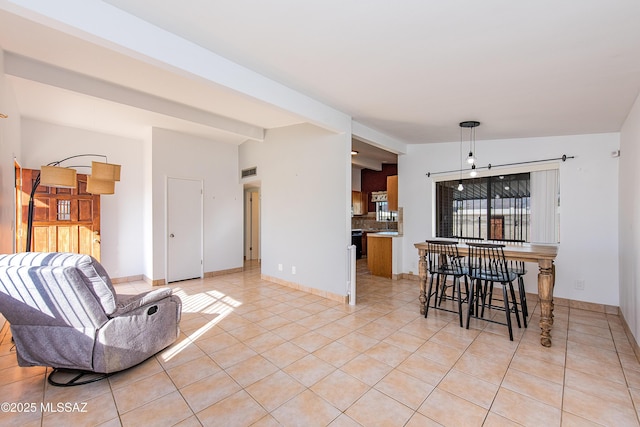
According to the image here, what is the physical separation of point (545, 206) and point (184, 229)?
6.20 metres

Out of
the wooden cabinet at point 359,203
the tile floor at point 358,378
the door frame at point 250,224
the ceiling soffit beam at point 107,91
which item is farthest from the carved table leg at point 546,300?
the door frame at point 250,224

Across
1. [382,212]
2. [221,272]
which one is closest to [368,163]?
[382,212]

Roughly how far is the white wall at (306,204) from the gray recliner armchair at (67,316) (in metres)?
2.59

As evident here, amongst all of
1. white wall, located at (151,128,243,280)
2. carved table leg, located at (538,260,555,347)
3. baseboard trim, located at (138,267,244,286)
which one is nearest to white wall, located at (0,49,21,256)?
white wall, located at (151,128,243,280)

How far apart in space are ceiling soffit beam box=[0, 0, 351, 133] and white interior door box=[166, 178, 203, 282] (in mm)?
3438

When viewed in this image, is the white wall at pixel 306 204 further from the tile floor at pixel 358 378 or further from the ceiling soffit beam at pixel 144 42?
the ceiling soffit beam at pixel 144 42

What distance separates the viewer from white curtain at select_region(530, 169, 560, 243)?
4.18 m

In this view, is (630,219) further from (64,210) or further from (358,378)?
(64,210)

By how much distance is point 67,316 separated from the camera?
7.06ft

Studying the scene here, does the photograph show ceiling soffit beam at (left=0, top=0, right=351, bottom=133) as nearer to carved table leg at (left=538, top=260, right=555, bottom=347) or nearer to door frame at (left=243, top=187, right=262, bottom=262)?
carved table leg at (left=538, top=260, right=555, bottom=347)

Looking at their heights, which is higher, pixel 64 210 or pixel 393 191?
pixel 393 191

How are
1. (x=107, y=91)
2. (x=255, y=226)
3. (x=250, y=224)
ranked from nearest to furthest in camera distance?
(x=107, y=91)
(x=250, y=224)
(x=255, y=226)

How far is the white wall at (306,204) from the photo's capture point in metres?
4.23

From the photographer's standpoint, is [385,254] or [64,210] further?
[385,254]
